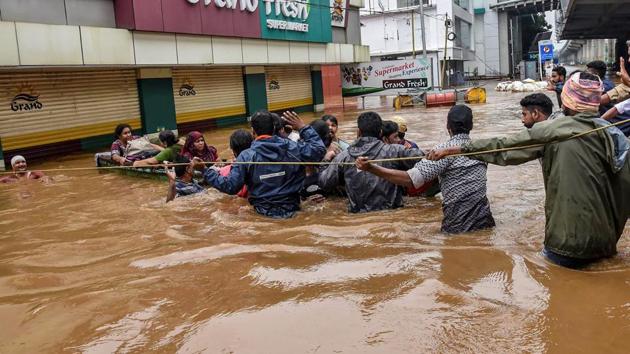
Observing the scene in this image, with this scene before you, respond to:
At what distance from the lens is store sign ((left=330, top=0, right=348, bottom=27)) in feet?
85.9

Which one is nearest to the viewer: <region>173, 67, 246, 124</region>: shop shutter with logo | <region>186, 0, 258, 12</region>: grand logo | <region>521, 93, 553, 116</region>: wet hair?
<region>521, 93, 553, 116</region>: wet hair

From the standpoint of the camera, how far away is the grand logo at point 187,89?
19.0 m

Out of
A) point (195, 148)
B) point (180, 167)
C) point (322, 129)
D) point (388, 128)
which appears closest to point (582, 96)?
point (388, 128)

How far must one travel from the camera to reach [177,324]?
350cm

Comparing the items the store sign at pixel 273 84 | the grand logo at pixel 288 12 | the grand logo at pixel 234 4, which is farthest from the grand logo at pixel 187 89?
the store sign at pixel 273 84

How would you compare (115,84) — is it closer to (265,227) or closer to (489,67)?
(265,227)

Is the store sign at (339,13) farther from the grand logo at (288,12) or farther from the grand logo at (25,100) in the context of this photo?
the grand logo at (25,100)

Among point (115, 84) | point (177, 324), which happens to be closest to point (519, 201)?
point (177, 324)

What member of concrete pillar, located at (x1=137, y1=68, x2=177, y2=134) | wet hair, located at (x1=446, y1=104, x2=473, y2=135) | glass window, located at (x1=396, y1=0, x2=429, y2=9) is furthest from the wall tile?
glass window, located at (x1=396, y1=0, x2=429, y2=9)

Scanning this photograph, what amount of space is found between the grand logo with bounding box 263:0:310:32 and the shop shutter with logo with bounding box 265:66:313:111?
2385 mm

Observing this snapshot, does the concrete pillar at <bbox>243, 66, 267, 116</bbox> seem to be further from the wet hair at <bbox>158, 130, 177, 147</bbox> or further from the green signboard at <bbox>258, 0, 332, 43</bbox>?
the wet hair at <bbox>158, 130, 177, 147</bbox>

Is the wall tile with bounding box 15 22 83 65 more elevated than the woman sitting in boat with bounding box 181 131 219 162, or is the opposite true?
the wall tile with bounding box 15 22 83 65

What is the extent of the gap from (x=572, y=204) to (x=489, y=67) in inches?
2158

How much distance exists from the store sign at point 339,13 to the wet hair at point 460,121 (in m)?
22.1
